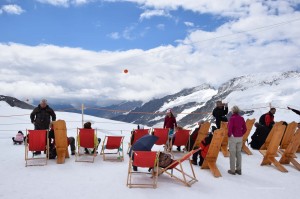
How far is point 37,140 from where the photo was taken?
960 cm

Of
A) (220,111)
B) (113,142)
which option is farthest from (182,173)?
(220,111)

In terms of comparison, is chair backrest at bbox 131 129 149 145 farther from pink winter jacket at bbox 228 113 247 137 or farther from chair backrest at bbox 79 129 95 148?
pink winter jacket at bbox 228 113 247 137

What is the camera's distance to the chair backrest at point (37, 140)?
31.3 feet

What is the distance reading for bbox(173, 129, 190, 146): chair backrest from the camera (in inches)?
457

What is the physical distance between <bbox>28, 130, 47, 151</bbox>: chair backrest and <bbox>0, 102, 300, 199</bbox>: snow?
1.68 feet

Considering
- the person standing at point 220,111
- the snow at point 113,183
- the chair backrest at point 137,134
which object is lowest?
the snow at point 113,183

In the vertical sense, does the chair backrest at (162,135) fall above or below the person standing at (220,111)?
below

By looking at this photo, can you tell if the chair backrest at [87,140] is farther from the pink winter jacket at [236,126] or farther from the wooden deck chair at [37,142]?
the pink winter jacket at [236,126]

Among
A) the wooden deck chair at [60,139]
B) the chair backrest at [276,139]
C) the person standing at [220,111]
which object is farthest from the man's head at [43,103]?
the chair backrest at [276,139]

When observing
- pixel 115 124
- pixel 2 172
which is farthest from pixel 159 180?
pixel 115 124

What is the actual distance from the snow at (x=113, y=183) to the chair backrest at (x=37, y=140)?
1.68ft

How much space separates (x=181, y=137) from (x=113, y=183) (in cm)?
430

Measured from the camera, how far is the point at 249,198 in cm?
718

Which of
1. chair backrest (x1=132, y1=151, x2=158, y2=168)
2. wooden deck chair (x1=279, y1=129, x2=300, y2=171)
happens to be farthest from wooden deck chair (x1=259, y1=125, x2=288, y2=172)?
chair backrest (x1=132, y1=151, x2=158, y2=168)
